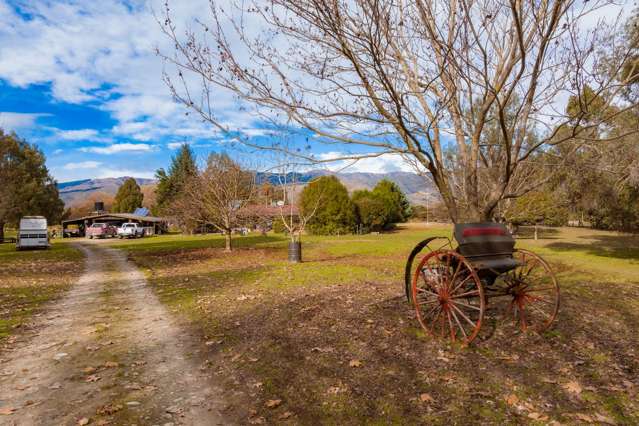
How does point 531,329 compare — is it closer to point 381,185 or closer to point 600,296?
point 600,296

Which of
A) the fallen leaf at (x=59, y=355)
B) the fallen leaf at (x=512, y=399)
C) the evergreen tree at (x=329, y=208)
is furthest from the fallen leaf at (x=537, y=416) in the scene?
the evergreen tree at (x=329, y=208)

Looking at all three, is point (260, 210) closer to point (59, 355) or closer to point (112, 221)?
point (112, 221)

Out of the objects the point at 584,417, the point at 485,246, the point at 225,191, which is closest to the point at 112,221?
the point at 225,191

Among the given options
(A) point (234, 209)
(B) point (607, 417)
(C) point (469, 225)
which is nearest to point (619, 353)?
(B) point (607, 417)

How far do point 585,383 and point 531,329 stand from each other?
174cm

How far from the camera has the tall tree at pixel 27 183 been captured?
43.0m

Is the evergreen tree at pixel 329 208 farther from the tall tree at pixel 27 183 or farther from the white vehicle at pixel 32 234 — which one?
the tall tree at pixel 27 183

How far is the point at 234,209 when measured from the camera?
24.3 m

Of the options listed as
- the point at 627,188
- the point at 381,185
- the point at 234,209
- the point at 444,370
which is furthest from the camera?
the point at 381,185

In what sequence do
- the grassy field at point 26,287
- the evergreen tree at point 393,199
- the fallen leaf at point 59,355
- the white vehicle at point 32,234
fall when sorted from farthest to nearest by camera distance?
the evergreen tree at point 393,199, the white vehicle at point 32,234, the grassy field at point 26,287, the fallen leaf at point 59,355

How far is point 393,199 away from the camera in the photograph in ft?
176

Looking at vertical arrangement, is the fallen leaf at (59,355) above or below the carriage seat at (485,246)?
below

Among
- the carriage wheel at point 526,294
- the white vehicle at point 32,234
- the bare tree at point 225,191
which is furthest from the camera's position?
the white vehicle at point 32,234

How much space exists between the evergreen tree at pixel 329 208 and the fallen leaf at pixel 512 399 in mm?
39203
